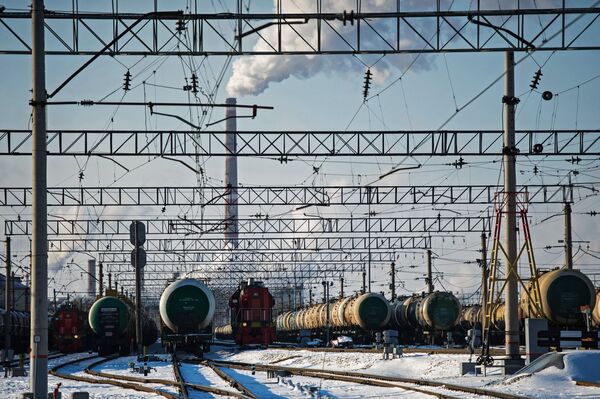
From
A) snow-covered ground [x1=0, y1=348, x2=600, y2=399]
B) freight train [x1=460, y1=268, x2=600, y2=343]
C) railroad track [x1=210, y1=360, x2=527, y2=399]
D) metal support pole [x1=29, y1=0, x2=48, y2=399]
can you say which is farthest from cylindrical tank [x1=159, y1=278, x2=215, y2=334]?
metal support pole [x1=29, y1=0, x2=48, y2=399]

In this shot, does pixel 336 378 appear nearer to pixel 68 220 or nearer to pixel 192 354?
pixel 192 354

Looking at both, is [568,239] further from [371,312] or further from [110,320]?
[110,320]

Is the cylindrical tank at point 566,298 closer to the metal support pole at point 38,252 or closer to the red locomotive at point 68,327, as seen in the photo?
the metal support pole at point 38,252

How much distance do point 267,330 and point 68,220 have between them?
13948mm

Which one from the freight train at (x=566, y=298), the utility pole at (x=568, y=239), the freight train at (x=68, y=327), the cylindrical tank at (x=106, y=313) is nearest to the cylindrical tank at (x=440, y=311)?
the utility pole at (x=568, y=239)

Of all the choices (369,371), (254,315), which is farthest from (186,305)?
(254,315)

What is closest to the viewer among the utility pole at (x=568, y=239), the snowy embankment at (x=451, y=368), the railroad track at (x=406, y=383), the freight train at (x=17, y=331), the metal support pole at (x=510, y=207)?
the railroad track at (x=406, y=383)

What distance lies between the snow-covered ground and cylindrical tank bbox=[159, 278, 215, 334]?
2.25 metres

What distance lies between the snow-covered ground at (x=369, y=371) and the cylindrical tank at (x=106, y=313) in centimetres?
830

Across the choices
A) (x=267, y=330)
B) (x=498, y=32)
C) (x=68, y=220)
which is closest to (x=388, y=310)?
(x=267, y=330)

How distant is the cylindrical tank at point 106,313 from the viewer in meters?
48.0

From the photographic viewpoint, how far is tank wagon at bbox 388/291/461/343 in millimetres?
51656

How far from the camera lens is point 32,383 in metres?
19.3

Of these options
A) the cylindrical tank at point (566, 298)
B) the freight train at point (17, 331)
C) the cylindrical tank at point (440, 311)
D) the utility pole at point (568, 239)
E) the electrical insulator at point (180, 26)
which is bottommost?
the freight train at point (17, 331)
